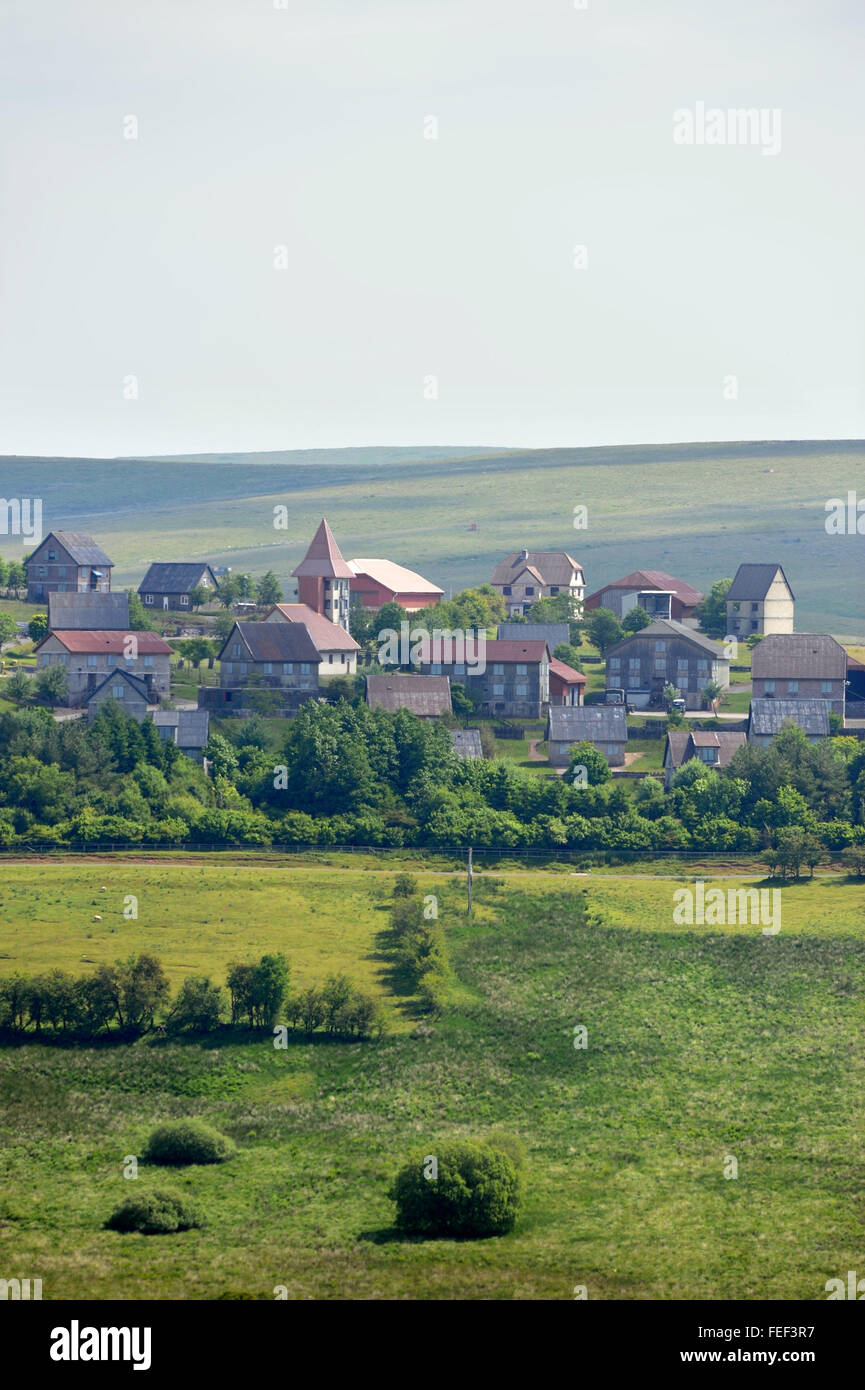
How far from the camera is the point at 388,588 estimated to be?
13688cm

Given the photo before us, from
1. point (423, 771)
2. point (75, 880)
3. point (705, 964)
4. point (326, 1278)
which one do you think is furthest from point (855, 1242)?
point (423, 771)

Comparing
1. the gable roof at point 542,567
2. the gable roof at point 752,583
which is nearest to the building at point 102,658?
the gable roof at point 752,583

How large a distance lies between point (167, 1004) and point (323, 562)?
63.0 metres

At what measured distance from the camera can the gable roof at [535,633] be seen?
11088 cm

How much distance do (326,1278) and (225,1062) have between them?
1764 centimetres

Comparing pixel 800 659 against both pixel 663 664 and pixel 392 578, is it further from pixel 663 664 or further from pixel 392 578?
pixel 392 578

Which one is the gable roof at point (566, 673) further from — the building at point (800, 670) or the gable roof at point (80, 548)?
the gable roof at point (80, 548)

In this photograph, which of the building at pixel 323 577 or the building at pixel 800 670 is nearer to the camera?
the building at pixel 800 670

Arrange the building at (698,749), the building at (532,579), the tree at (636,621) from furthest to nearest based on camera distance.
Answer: the building at (532,579) → the tree at (636,621) → the building at (698,749)

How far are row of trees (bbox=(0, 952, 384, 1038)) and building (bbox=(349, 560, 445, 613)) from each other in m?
71.4

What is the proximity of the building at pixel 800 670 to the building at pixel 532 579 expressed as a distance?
35.1 metres

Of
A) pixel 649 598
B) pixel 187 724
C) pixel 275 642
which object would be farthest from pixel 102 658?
pixel 649 598
